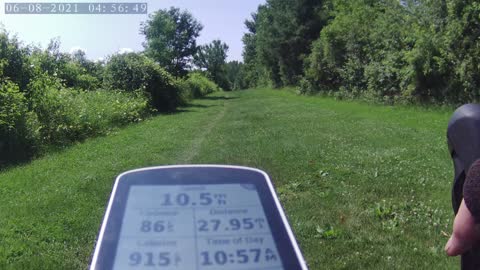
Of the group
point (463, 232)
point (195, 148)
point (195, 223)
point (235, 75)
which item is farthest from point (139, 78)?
point (235, 75)

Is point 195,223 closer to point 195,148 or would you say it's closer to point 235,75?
point 195,148

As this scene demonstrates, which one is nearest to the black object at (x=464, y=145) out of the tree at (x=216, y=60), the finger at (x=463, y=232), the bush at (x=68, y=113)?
the finger at (x=463, y=232)

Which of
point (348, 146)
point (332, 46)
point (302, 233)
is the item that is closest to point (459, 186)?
point (302, 233)

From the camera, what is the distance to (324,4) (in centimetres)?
4244

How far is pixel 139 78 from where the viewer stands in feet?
74.9

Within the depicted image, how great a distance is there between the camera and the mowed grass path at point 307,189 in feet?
15.3

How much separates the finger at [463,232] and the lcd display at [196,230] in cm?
67

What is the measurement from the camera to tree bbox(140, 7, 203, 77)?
38.7 metres

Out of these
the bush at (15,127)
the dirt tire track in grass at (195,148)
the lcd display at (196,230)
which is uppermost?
the lcd display at (196,230)

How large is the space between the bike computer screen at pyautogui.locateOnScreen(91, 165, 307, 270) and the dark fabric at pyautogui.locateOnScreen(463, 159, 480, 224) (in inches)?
24.7

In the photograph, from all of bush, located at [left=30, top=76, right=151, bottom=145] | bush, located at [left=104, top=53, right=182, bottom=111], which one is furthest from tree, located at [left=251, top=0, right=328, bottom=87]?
bush, located at [left=30, top=76, right=151, bottom=145]

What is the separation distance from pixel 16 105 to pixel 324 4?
35.1 metres

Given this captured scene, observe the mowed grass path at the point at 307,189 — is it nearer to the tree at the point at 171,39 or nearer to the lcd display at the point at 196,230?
the lcd display at the point at 196,230

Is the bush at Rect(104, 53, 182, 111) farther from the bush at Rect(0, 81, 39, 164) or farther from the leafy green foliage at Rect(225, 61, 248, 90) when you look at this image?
the leafy green foliage at Rect(225, 61, 248, 90)
